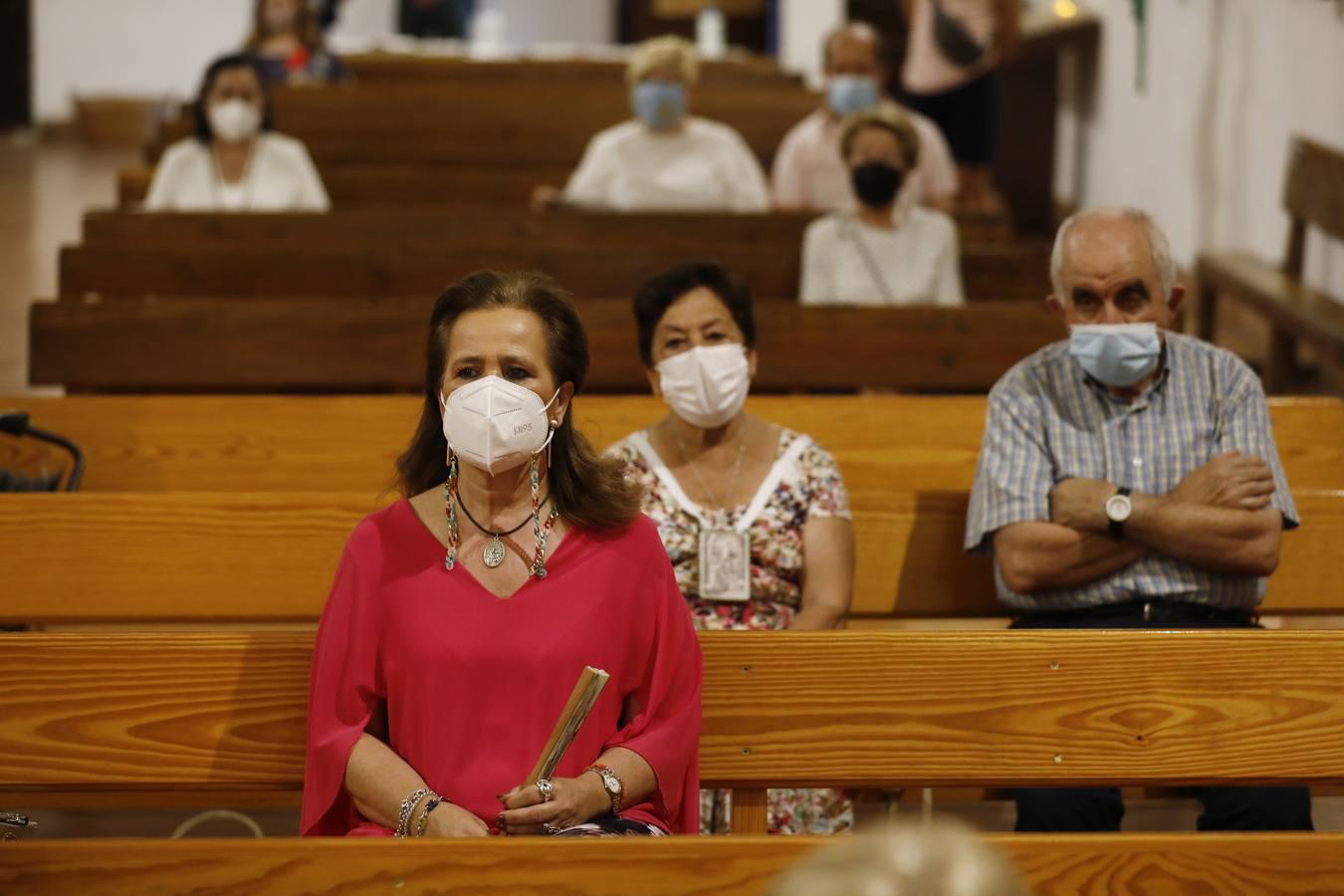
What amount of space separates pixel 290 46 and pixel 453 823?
7.78 meters

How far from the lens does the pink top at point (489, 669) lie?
2439 mm

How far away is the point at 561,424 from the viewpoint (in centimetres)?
265

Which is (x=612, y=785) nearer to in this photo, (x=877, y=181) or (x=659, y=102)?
(x=877, y=181)

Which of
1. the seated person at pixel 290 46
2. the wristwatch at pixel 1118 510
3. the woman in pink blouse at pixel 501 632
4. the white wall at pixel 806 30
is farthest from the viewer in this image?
the white wall at pixel 806 30

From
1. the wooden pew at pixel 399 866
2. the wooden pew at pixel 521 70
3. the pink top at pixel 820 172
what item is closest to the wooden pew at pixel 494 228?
the pink top at pixel 820 172

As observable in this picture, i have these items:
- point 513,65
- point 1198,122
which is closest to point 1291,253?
point 1198,122

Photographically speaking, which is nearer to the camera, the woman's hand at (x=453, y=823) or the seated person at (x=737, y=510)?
the woman's hand at (x=453, y=823)

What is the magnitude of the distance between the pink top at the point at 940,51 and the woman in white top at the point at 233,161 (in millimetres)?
3252

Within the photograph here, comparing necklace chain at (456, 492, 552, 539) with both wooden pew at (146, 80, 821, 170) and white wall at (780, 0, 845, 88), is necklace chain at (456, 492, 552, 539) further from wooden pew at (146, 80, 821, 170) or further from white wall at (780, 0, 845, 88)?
white wall at (780, 0, 845, 88)

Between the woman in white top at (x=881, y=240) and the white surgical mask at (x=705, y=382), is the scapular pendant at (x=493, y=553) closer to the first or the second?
the white surgical mask at (x=705, y=382)

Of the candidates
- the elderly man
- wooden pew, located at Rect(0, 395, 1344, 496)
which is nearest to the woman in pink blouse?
the elderly man

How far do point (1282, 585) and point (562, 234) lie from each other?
3.02 metres

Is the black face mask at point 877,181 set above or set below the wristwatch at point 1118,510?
above

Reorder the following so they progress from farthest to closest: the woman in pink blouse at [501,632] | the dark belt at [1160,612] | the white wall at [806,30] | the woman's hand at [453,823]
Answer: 1. the white wall at [806,30]
2. the dark belt at [1160,612]
3. the woman in pink blouse at [501,632]
4. the woman's hand at [453,823]
